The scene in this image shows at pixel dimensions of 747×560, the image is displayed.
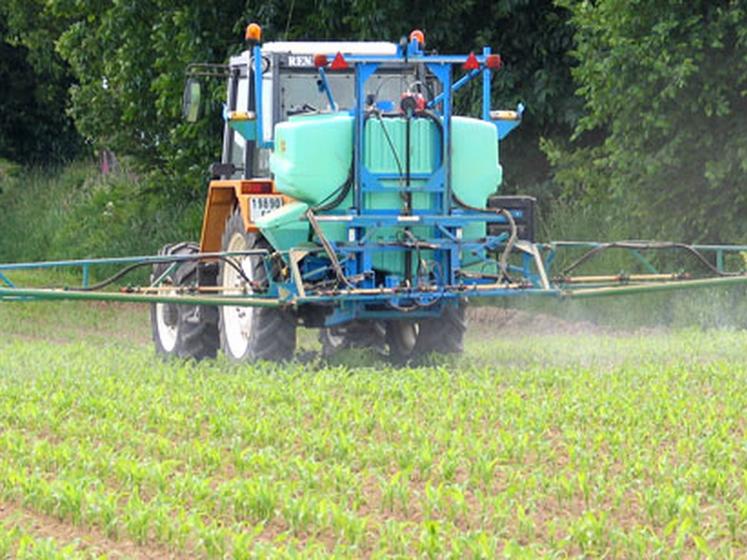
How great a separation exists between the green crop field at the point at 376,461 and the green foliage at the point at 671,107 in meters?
5.03

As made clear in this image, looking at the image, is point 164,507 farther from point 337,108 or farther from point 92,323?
point 92,323

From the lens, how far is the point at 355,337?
50.4 feet

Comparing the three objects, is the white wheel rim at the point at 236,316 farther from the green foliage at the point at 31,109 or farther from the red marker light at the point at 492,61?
the green foliage at the point at 31,109

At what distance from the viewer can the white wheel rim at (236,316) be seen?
14.8 metres

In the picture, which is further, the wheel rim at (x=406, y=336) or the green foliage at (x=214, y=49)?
the green foliage at (x=214, y=49)

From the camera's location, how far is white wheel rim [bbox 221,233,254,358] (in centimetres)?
1483

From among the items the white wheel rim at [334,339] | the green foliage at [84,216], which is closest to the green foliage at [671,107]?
the white wheel rim at [334,339]

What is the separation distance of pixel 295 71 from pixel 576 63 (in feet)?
28.8

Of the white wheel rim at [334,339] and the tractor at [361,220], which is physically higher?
the tractor at [361,220]

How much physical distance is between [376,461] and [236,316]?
554 cm

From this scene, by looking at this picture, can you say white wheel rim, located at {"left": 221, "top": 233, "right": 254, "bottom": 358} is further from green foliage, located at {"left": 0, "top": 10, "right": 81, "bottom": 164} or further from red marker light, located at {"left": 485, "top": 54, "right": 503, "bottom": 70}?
green foliage, located at {"left": 0, "top": 10, "right": 81, "bottom": 164}

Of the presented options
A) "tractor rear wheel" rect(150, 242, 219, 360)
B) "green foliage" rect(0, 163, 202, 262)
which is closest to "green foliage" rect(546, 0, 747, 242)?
"tractor rear wheel" rect(150, 242, 219, 360)

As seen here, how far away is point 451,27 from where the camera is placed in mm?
23328

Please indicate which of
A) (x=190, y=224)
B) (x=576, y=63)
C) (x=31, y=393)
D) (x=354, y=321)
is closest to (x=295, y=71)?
(x=354, y=321)
